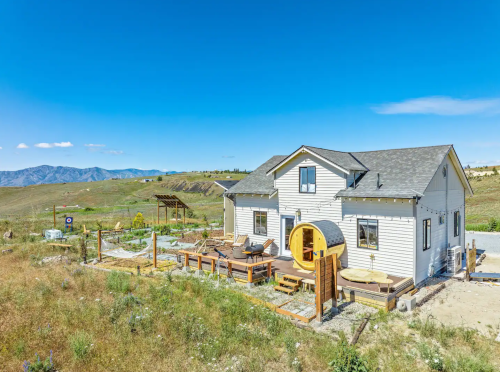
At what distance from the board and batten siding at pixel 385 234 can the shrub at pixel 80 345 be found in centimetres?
1000

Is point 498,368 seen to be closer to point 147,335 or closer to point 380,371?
point 380,371

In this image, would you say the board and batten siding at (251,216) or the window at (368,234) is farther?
the board and batten siding at (251,216)

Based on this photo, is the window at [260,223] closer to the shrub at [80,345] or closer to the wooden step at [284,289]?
the wooden step at [284,289]

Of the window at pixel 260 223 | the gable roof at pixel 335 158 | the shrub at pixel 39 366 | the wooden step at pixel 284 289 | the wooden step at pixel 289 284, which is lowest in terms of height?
the wooden step at pixel 284 289

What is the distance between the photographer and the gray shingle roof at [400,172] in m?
12.0

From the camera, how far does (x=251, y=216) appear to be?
17016 mm

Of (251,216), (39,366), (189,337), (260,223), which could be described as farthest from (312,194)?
(39,366)

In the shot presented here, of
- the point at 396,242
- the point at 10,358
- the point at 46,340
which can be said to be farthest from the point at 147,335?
the point at 396,242

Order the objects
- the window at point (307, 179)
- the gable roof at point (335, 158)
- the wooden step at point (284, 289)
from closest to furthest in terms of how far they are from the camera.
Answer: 1. the wooden step at point (284, 289)
2. the gable roof at point (335, 158)
3. the window at point (307, 179)

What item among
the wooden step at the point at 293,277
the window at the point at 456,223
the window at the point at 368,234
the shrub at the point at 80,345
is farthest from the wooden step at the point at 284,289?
the window at the point at 456,223

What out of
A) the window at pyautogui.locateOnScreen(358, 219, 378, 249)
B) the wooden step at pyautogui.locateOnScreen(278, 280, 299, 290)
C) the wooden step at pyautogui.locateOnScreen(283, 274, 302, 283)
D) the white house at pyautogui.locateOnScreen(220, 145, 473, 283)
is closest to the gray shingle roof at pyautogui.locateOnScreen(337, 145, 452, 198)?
the white house at pyautogui.locateOnScreen(220, 145, 473, 283)

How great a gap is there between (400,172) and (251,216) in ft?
25.1

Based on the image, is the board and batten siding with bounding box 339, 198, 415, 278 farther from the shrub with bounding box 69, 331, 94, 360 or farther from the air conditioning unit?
the shrub with bounding box 69, 331, 94, 360

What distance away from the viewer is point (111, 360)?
6.58 metres
